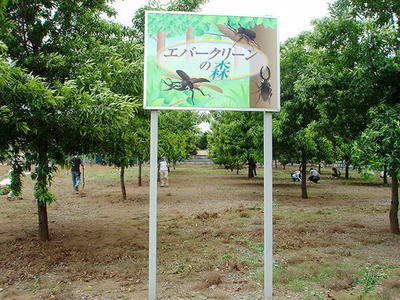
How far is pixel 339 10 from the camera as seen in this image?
8156 millimetres

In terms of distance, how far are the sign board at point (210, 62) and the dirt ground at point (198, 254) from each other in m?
2.67

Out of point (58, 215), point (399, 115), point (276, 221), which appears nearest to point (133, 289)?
point (399, 115)

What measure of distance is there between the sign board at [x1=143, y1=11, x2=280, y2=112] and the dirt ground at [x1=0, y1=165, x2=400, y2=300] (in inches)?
105

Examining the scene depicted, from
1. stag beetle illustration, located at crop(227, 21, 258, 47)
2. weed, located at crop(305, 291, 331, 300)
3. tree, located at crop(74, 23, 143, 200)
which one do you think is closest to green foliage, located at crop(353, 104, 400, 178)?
weed, located at crop(305, 291, 331, 300)

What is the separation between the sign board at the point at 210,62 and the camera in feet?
15.2

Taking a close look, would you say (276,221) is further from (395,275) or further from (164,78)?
(164,78)

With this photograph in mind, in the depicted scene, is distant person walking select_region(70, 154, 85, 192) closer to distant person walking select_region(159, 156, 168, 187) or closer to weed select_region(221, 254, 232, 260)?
distant person walking select_region(159, 156, 168, 187)

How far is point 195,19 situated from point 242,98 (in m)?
1.22

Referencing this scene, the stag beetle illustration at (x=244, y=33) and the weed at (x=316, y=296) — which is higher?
the stag beetle illustration at (x=244, y=33)

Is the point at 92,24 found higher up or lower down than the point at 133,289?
higher up

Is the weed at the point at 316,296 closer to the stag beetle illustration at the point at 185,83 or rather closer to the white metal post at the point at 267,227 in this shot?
the white metal post at the point at 267,227

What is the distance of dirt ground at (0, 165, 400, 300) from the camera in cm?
511

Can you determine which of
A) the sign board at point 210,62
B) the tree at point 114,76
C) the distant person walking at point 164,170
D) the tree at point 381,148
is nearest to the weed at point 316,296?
the tree at point 381,148

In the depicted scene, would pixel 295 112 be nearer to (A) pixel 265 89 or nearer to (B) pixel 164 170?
(B) pixel 164 170
